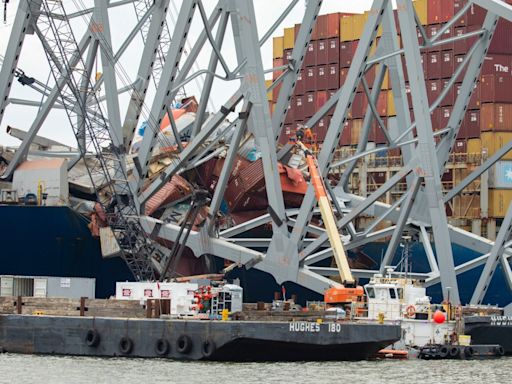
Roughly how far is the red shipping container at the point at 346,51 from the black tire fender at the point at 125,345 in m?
45.3

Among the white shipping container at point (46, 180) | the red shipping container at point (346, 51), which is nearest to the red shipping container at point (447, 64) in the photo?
the red shipping container at point (346, 51)

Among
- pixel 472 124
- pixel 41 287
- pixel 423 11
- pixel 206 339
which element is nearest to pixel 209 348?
pixel 206 339

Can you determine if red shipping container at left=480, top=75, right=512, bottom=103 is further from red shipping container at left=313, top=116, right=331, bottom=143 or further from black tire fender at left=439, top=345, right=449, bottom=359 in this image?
black tire fender at left=439, top=345, right=449, bottom=359

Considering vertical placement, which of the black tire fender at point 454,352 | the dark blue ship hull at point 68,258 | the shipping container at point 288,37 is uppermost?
the shipping container at point 288,37

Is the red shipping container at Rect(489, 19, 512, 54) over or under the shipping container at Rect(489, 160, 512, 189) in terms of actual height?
Result: over

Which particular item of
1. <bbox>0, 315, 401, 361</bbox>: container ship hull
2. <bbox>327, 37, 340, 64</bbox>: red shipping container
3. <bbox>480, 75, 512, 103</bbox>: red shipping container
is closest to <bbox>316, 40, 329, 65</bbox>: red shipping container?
<bbox>327, 37, 340, 64</bbox>: red shipping container

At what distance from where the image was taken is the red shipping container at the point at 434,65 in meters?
98.4

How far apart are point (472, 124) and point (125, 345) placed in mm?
41572

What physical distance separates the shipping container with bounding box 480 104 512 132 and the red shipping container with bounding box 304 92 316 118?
13.1 metres

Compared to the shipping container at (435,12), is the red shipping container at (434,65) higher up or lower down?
lower down

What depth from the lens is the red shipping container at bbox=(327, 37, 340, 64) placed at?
338 feet

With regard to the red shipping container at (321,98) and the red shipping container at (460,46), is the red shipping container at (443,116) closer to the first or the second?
the red shipping container at (460,46)

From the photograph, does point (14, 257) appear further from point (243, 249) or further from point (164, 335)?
point (164, 335)

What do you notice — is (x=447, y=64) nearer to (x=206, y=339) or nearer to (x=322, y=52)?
(x=322, y=52)
